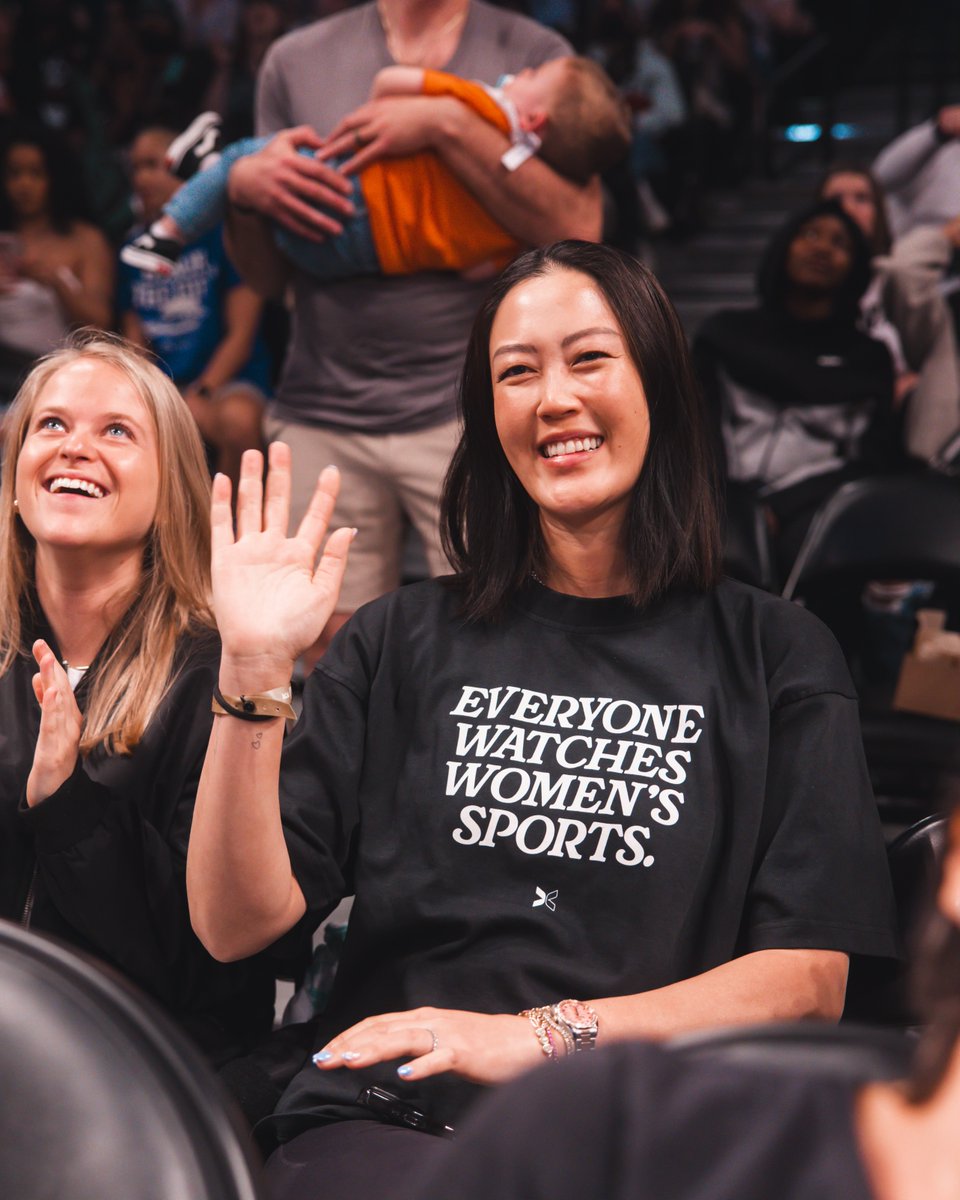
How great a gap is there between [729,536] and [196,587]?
136 centimetres

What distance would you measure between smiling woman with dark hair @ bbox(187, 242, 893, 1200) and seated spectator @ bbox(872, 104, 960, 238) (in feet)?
10.5

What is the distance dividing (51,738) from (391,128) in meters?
Answer: 1.24

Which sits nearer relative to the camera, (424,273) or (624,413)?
(624,413)

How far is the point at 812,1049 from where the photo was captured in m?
0.73

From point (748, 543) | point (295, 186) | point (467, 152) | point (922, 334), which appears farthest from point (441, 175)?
point (922, 334)

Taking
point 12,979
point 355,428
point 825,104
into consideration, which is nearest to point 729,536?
point 355,428

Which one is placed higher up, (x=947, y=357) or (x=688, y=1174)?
(x=947, y=357)

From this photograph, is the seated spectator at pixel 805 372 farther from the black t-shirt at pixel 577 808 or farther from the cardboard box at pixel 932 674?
the black t-shirt at pixel 577 808

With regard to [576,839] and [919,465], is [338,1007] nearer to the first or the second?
[576,839]

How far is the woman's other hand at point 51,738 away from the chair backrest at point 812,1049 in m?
0.96

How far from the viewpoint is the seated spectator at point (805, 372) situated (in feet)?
11.8

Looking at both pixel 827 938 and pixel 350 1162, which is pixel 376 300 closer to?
pixel 827 938

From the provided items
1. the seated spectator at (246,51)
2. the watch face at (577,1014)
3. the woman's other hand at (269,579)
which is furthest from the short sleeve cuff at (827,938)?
the seated spectator at (246,51)

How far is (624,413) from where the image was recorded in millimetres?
1635
